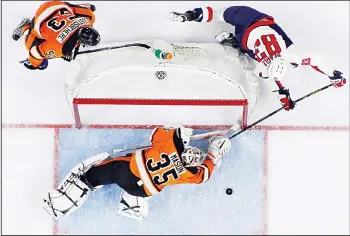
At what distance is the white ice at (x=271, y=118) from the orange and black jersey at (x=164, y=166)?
0.31 meters

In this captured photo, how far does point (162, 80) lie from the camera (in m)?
2.76

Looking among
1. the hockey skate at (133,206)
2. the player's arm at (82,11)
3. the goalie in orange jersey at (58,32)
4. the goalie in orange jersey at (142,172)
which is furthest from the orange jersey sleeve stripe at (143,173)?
the player's arm at (82,11)

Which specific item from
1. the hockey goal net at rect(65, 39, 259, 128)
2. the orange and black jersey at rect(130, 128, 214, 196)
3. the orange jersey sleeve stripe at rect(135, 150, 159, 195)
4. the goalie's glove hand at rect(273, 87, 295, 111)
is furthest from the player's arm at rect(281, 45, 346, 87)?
the orange jersey sleeve stripe at rect(135, 150, 159, 195)

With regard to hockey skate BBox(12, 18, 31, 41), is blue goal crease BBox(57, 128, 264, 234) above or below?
below

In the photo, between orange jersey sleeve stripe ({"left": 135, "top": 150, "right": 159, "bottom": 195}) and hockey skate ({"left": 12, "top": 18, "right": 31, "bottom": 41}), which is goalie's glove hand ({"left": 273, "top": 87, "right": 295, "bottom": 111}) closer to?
orange jersey sleeve stripe ({"left": 135, "top": 150, "right": 159, "bottom": 195})

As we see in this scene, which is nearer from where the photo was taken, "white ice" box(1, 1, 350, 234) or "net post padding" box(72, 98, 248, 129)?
"net post padding" box(72, 98, 248, 129)

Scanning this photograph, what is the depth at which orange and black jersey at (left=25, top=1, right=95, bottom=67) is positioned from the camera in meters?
2.31

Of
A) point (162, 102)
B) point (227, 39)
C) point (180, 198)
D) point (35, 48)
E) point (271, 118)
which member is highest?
point (35, 48)

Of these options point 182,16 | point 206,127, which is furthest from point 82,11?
point 206,127

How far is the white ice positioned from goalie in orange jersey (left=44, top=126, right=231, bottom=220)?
0.72ft

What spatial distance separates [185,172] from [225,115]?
1.55ft

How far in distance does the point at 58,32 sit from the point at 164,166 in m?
0.80

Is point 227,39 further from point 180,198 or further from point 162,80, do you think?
point 180,198

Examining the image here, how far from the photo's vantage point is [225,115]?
2.81 metres
